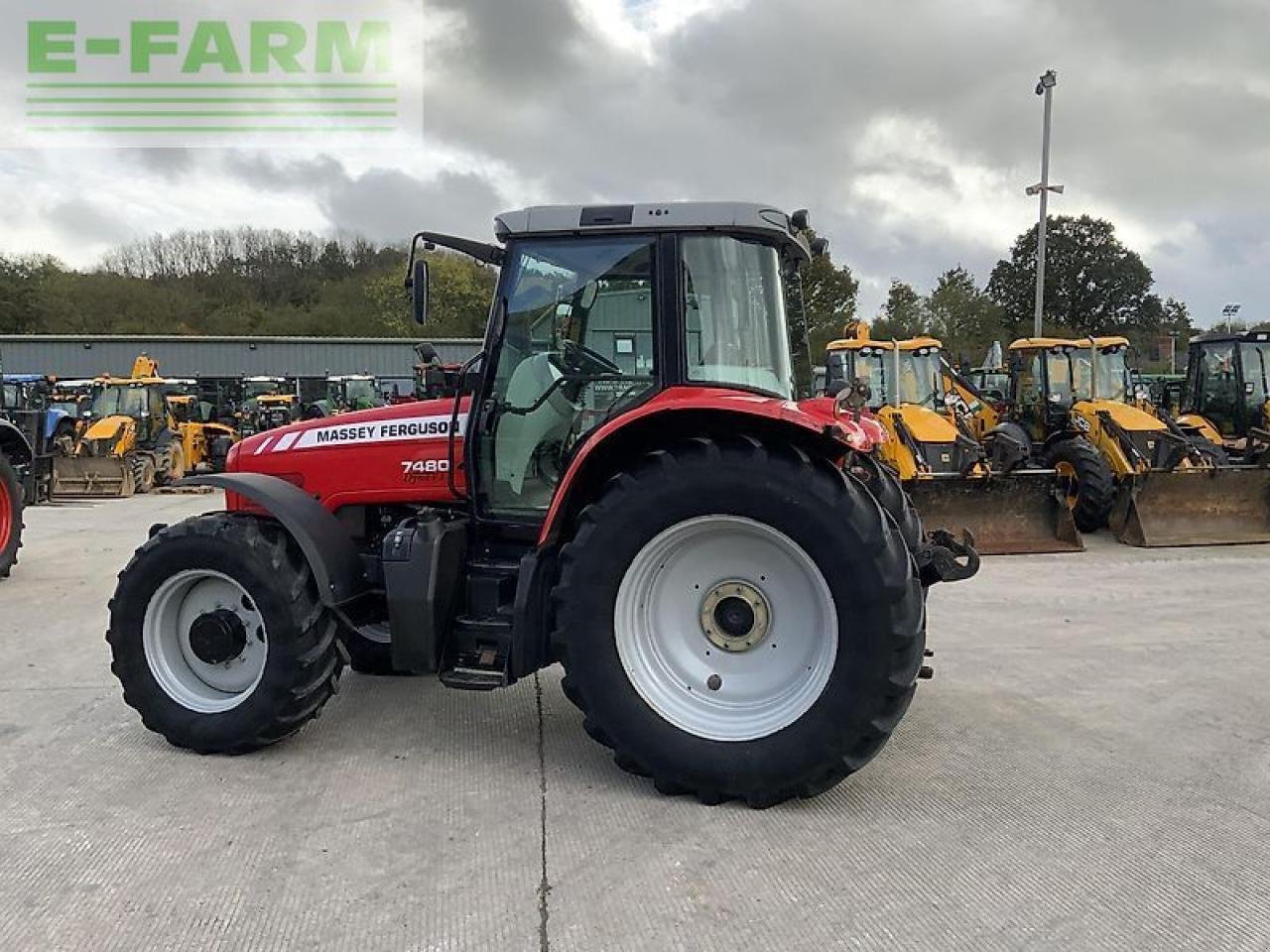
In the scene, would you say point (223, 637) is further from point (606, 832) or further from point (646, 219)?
point (646, 219)

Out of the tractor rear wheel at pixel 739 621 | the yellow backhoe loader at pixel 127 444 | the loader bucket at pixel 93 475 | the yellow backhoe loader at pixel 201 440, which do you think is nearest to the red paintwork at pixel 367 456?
the tractor rear wheel at pixel 739 621

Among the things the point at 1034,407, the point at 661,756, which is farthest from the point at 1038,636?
the point at 1034,407

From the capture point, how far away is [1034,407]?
11.8 m

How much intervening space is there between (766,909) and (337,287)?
52.3 meters

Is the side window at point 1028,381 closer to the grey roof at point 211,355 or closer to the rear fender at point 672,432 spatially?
the rear fender at point 672,432

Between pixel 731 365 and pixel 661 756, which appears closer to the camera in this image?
pixel 661 756

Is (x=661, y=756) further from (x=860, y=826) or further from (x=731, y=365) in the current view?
(x=731, y=365)

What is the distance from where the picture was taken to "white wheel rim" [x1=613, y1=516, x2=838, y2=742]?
10.9ft

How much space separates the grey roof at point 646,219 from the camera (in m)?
3.53

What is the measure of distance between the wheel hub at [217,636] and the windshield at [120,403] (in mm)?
14775

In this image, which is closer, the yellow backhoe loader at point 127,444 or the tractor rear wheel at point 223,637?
the tractor rear wheel at point 223,637

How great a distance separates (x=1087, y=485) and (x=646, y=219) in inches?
313

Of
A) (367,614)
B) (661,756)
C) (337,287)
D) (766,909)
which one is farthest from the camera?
(337,287)

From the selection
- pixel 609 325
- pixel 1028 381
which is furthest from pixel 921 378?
pixel 609 325
